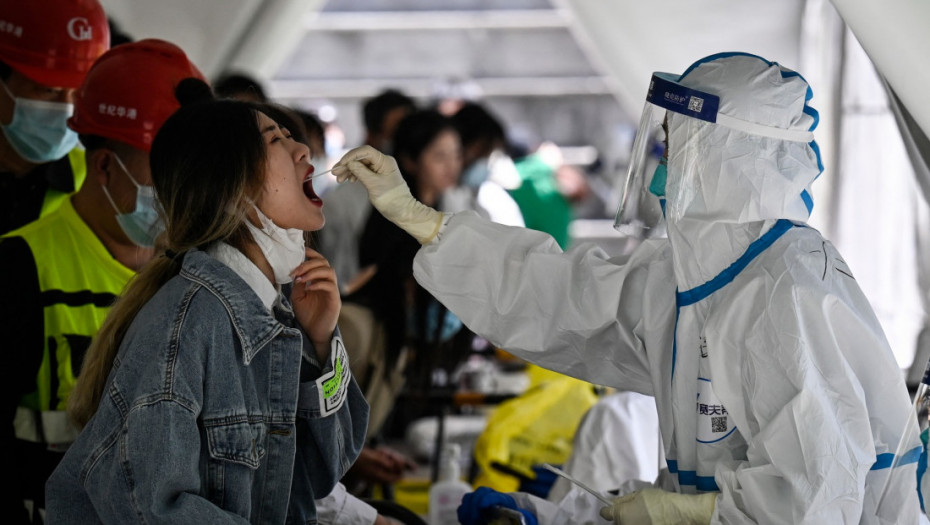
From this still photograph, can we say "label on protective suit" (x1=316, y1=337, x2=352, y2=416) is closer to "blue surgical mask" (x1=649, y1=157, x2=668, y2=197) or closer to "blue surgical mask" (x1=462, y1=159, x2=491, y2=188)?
"blue surgical mask" (x1=649, y1=157, x2=668, y2=197)

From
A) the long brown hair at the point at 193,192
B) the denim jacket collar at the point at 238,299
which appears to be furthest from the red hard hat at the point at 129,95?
the denim jacket collar at the point at 238,299

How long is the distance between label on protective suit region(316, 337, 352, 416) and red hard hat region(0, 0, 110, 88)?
1.25m

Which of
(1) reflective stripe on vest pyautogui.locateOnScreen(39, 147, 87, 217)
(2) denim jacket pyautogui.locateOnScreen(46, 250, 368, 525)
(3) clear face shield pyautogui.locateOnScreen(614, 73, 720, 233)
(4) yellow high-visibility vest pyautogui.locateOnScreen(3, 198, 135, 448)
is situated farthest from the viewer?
(1) reflective stripe on vest pyautogui.locateOnScreen(39, 147, 87, 217)

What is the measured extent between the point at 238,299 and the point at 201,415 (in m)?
0.21

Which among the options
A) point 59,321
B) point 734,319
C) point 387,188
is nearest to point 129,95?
point 59,321

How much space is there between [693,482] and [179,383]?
991 millimetres

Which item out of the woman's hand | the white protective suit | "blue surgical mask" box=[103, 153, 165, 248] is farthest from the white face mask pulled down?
"blue surgical mask" box=[103, 153, 165, 248]

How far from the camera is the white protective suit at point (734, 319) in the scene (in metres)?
1.75

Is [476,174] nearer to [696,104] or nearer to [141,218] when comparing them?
[141,218]

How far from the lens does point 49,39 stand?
2.67 m

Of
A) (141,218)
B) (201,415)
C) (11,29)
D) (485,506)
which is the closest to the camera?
(201,415)

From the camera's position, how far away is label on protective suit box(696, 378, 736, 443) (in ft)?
6.32

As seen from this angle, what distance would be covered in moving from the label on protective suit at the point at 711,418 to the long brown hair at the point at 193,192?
2.94 ft

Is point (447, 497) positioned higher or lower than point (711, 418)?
lower
